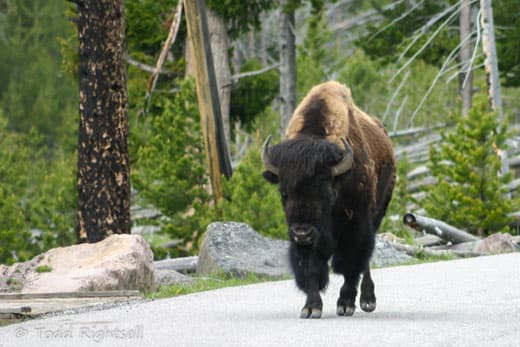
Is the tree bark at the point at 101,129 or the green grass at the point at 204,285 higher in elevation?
the tree bark at the point at 101,129

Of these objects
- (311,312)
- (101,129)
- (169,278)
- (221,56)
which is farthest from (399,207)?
(311,312)

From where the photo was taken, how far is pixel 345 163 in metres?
9.00

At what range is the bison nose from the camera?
340 inches

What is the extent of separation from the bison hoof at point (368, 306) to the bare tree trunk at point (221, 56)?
15.4m

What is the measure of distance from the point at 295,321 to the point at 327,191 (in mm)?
1103

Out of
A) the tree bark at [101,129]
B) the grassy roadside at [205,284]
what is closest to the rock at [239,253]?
the grassy roadside at [205,284]

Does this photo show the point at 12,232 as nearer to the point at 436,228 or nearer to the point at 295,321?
the point at 436,228

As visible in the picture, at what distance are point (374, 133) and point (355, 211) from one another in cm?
155

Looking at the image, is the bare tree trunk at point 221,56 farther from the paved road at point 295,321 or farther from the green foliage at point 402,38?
the paved road at point 295,321

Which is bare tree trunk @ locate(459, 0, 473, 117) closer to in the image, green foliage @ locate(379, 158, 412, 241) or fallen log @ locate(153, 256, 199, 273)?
green foliage @ locate(379, 158, 412, 241)

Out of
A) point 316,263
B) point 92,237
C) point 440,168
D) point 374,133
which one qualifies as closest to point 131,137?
point 440,168

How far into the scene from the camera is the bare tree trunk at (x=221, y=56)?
2527 cm

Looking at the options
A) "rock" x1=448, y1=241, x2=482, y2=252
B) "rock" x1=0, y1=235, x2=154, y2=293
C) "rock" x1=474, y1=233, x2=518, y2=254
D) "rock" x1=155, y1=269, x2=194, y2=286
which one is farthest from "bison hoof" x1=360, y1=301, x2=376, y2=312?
"rock" x1=448, y1=241, x2=482, y2=252

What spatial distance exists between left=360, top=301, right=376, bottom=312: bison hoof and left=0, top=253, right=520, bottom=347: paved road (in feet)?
0.25
